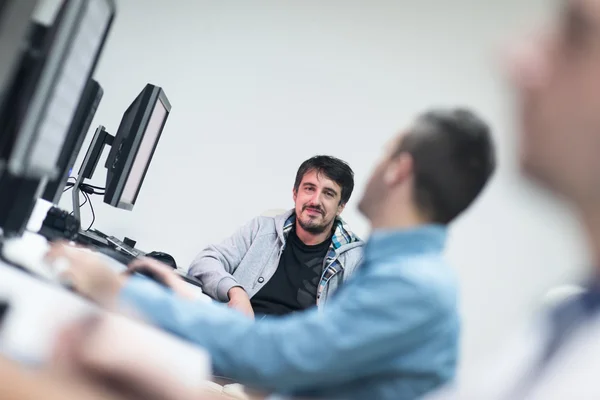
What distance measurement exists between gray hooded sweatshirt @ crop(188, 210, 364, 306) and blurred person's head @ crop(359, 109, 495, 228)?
1.21m

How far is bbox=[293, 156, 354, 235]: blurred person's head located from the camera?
92.9 inches

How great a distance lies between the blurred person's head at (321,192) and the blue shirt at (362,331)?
140cm

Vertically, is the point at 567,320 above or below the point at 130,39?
below

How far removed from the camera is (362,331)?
809mm

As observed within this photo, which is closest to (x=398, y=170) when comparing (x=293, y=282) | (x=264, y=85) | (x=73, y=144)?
(x=73, y=144)

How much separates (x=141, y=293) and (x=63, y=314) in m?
0.24

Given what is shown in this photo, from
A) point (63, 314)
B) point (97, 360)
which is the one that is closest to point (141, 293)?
point (63, 314)

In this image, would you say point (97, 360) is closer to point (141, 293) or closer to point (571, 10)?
point (141, 293)

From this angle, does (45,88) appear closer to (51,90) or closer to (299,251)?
(51,90)

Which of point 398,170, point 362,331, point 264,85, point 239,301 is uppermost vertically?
point 264,85

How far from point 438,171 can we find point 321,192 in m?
1.44

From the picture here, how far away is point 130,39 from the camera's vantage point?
9.89ft

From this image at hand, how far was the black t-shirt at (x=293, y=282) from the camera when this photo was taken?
7.20 ft

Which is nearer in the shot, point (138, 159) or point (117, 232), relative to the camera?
point (138, 159)
